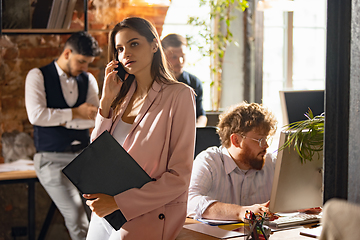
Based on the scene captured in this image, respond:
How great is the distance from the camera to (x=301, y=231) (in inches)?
61.7

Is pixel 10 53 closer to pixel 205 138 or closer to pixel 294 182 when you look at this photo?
pixel 205 138

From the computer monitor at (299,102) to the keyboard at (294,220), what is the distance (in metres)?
0.88

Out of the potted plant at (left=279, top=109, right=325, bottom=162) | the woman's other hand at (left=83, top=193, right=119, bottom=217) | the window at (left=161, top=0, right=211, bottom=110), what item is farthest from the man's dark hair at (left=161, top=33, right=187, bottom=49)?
the woman's other hand at (left=83, top=193, right=119, bottom=217)

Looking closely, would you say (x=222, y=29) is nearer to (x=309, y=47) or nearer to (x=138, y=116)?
Result: (x=309, y=47)

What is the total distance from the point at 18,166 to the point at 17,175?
0.99ft

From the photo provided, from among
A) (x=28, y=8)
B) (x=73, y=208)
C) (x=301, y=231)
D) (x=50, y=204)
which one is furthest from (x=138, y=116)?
(x=50, y=204)

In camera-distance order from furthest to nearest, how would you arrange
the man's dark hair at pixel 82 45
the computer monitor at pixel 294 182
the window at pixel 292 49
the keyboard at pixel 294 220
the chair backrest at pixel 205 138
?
1. the window at pixel 292 49
2. the man's dark hair at pixel 82 45
3. the chair backrest at pixel 205 138
4. the keyboard at pixel 294 220
5. the computer monitor at pixel 294 182

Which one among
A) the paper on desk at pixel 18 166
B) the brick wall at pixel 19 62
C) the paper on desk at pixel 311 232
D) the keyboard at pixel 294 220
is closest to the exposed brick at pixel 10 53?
the brick wall at pixel 19 62

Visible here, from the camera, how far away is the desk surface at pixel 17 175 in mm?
3004

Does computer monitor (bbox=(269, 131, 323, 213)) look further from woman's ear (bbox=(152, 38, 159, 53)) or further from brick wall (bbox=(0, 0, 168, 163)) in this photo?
brick wall (bbox=(0, 0, 168, 163))

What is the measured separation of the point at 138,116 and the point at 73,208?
1660 mm

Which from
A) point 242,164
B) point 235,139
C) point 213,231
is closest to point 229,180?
point 242,164

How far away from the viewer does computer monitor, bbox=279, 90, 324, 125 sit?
2.52 meters

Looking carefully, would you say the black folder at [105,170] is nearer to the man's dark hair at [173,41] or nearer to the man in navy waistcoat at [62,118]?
the man in navy waistcoat at [62,118]
